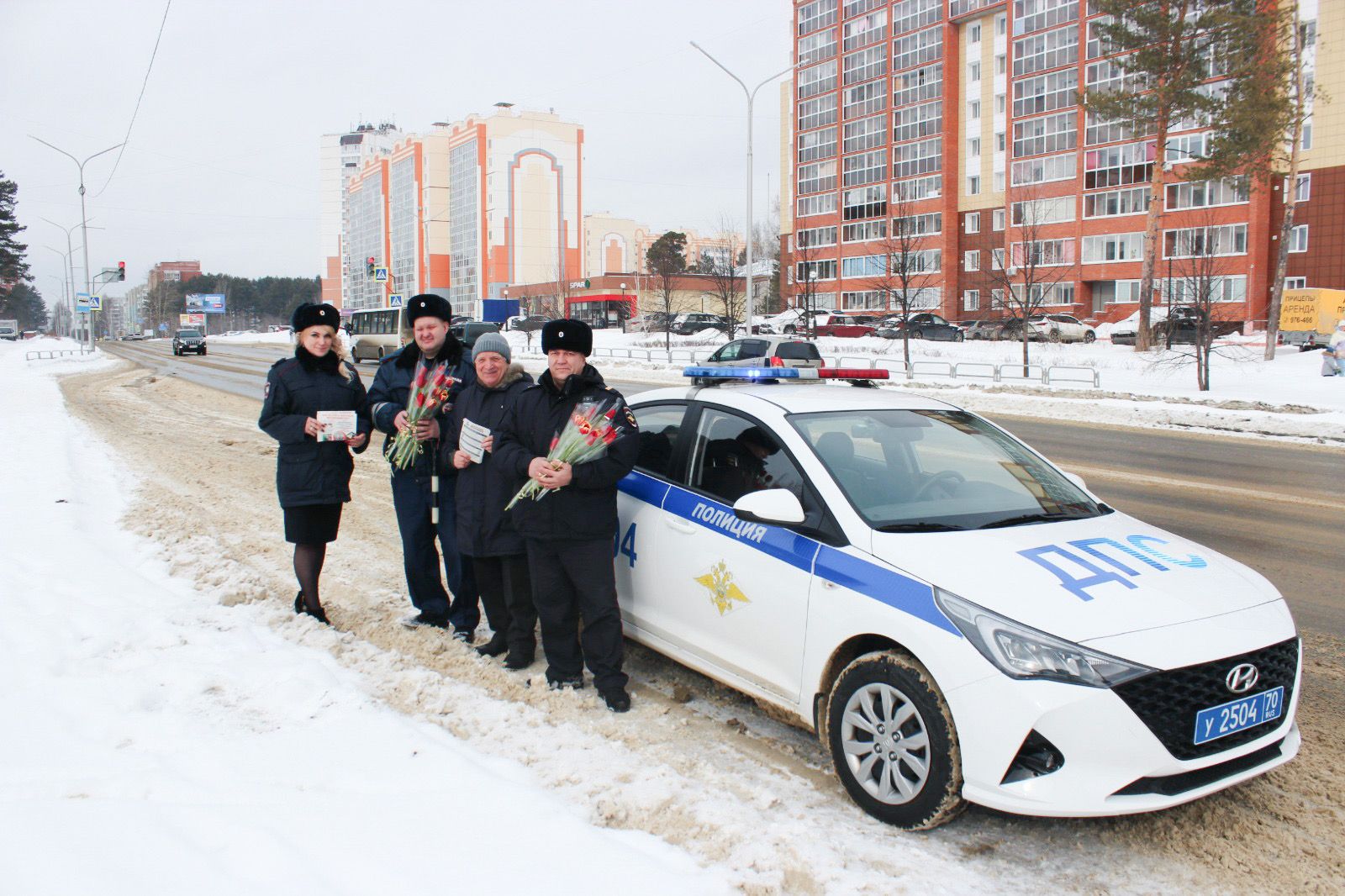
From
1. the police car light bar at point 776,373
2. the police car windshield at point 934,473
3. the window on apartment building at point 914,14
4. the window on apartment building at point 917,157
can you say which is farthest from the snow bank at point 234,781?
the window on apartment building at point 914,14

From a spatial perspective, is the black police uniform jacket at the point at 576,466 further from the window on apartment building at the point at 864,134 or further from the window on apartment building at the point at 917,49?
the window on apartment building at the point at 864,134

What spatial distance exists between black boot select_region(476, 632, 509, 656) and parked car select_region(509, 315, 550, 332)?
2352 inches

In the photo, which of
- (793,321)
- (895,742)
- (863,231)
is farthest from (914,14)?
(895,742)

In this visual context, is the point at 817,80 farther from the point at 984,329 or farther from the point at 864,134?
the point at 984,329

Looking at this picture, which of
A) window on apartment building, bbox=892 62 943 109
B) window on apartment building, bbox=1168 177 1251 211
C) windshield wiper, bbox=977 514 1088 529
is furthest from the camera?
window on apartment building, bbox=892 62 943 109

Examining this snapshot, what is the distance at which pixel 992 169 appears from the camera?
68.2m

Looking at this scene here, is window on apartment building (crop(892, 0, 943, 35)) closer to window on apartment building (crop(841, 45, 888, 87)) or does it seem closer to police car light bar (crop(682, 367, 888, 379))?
window on apartment building (crop(841, 45, 888, 87))

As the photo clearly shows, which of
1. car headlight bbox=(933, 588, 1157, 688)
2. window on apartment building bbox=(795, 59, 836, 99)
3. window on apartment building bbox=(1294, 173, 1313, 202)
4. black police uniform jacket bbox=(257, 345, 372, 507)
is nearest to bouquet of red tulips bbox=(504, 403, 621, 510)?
black police uniform jacket bbox=(257, 345, 372, 507)

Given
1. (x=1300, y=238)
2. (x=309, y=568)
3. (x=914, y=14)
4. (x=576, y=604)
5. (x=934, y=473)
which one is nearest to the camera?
(x=934, y=473)

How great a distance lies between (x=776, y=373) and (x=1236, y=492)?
7682 mm

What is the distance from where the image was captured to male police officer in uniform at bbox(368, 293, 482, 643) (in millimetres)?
5523

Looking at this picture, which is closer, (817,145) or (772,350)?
(772,350)

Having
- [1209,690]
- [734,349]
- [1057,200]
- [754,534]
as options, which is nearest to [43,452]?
[754,534]

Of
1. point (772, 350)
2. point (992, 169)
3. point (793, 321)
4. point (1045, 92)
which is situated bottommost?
point (772, 350)
